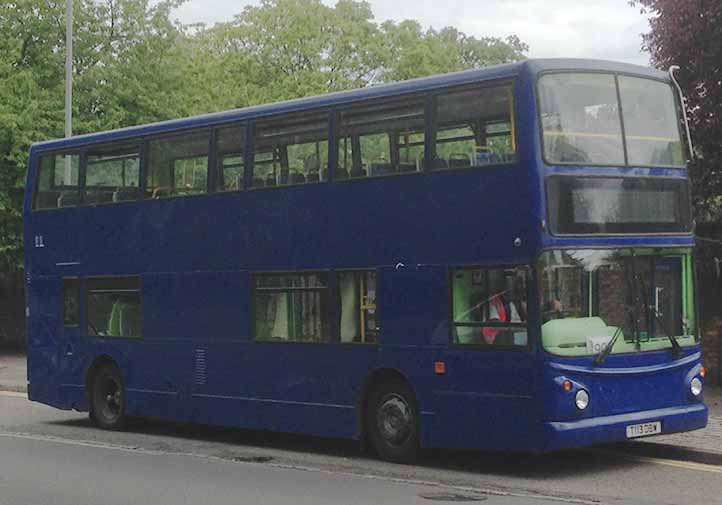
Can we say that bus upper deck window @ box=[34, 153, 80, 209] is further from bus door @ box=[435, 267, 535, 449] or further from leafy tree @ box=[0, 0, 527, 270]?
leafy tree @ box=[0, 0, 527, 270]

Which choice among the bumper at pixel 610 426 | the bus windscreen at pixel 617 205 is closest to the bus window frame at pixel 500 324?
the bus windscreen at pixel 617 205

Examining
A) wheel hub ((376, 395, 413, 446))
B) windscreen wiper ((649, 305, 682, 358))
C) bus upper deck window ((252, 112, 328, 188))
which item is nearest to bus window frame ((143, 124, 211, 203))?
bus upper deck window ((252, 112, 328, 188))

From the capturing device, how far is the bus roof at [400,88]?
1395 centimetres

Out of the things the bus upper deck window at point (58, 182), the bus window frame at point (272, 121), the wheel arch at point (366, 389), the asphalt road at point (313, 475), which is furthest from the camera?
the bus upper deck window at point (58, 182)

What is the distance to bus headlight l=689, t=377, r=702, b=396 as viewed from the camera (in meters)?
14.8

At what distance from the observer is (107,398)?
20078 mm

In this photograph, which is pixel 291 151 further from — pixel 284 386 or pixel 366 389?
pixel 366 389

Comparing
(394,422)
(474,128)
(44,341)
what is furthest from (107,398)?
(474,128)

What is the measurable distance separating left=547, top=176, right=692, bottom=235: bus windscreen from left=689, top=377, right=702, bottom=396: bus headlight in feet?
5.08

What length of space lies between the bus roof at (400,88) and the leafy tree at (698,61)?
7471mm

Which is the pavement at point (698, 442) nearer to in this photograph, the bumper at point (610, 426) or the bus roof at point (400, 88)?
the bumper at point (610, 426)

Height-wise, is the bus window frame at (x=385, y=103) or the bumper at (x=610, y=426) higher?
the bus window frame at (x=385, y=103)

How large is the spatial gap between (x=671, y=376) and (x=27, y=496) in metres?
6.43

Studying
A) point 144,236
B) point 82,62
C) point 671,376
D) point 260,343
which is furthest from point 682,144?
point 82,62
